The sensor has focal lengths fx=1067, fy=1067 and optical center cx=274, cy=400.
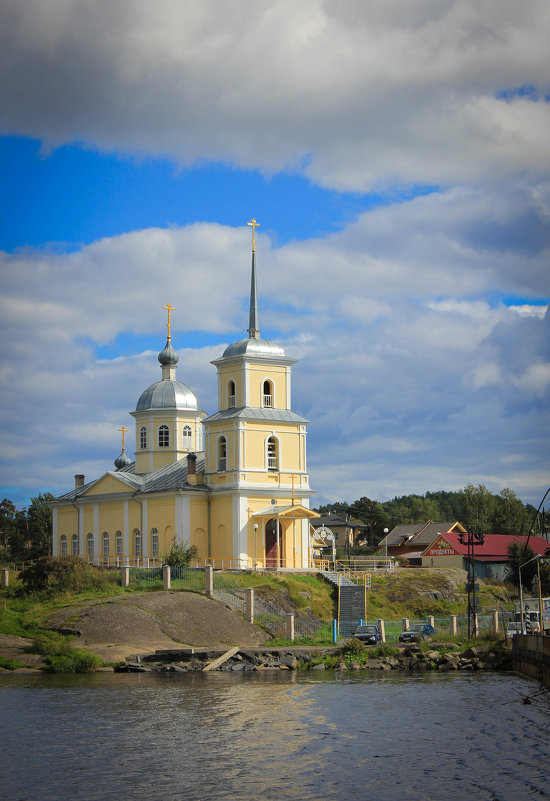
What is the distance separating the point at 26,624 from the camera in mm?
44719

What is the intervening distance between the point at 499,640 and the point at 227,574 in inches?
604

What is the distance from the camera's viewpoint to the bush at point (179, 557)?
5412 cm

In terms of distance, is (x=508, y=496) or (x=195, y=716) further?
(x=508, y=496)

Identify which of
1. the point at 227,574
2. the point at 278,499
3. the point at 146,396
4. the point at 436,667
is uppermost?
the point at 146,396

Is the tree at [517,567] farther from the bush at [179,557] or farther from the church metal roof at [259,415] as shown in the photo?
the bush at [179,557]

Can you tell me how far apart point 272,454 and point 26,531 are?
46459 mm

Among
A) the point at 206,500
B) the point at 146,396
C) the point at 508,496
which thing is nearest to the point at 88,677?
the point at 206,500

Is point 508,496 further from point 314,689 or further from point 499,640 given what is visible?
point 314,689

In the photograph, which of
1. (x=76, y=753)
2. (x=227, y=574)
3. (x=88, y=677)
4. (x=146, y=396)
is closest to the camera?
(x=76, y=753)

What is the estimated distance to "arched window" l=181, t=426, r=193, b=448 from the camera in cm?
7422

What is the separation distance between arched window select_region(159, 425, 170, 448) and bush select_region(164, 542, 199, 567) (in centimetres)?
1864

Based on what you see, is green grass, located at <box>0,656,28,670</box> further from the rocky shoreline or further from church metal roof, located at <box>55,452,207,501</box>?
church metal roof, located at <box>55,452,207,501</box>

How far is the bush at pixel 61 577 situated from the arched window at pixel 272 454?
13.4 m

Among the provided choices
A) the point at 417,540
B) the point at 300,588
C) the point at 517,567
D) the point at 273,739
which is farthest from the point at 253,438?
the point at 417,540
